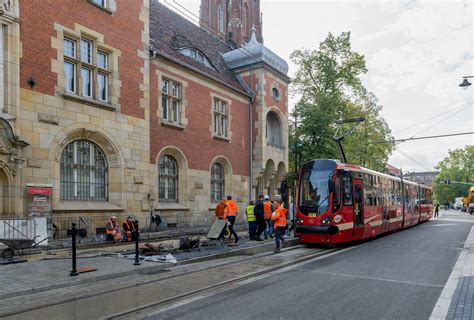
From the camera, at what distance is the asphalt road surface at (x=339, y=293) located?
6180mm

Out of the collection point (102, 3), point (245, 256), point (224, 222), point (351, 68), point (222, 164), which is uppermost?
point (351, 68)

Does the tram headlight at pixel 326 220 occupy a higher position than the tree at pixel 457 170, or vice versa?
the tree at pixel 457 170

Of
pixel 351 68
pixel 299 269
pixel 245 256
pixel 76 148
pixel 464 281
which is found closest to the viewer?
pixel 464 281

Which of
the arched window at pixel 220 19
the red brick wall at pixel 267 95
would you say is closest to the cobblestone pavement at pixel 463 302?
Answer: the red brick wall at pixel 267 95

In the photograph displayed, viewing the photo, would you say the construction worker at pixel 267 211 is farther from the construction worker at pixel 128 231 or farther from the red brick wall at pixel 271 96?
the red brick wall at pixel 271 96

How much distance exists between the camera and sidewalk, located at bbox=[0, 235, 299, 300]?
7779 millimetres

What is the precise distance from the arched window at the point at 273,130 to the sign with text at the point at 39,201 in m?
17.8

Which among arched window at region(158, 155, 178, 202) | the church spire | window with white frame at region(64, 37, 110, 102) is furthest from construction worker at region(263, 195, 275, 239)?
the church spire

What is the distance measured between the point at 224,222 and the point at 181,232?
3810mm

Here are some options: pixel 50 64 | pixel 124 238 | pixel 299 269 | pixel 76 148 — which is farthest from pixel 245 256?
pixel 50 64

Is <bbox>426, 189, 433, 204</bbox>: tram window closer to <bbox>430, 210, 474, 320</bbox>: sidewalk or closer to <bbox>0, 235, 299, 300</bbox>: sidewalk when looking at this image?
<bbox>430, 210, 474, 320</bbox>: sidewalk

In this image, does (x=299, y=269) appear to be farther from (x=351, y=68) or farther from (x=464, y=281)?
(x=351, y=68)

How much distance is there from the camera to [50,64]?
47.1 feet

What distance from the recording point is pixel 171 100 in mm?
20516
